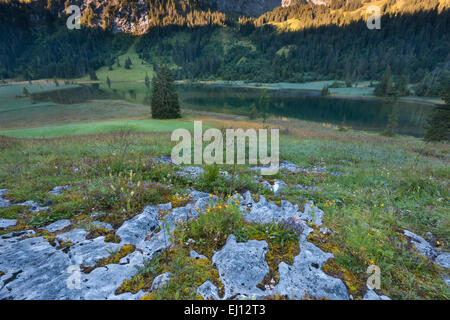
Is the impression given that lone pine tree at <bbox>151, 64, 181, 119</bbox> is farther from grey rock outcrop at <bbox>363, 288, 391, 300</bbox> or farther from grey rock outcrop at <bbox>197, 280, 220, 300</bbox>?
grey rock outcrop at <bbox>363, 288, 391, 300</bbox>

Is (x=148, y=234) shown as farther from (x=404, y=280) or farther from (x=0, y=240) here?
(x=404, y=280)

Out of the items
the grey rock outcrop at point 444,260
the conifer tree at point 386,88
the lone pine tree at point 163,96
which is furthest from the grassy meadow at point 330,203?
the conifer tree at point 386,88

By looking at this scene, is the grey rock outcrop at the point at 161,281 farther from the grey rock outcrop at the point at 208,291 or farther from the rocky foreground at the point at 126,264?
the grey rock outcrop at the point at 208,291

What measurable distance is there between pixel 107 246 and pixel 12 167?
6.34m

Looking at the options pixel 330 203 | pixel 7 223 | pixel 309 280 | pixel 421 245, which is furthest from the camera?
pixel 330 203

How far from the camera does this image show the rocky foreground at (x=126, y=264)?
2.26 meters

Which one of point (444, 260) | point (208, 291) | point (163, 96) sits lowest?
point (444, 260)

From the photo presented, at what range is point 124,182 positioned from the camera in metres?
4.61

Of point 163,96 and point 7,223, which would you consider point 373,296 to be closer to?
point 7,223

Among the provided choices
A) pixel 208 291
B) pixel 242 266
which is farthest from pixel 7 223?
pixel 242 266

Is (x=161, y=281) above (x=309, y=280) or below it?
above

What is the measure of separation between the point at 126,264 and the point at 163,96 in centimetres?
5879

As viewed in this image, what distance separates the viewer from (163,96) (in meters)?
56.0
